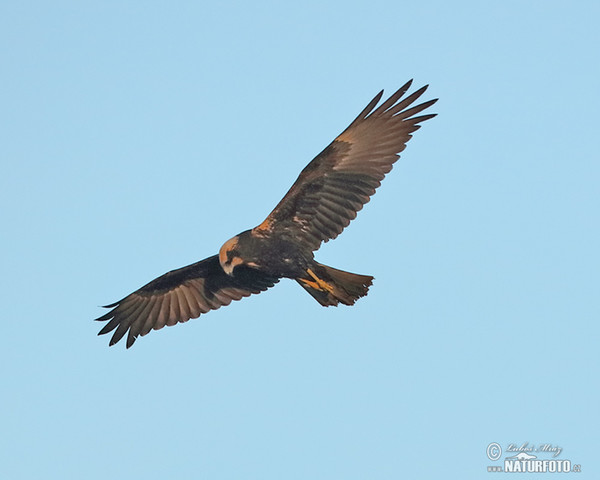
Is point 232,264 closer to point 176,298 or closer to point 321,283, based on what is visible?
point 321,283

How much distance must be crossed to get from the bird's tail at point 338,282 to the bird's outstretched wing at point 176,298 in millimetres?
1597

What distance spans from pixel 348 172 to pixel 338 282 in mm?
1378

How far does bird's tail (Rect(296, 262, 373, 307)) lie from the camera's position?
11367 mm

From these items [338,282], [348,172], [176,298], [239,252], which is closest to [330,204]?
[348,172]

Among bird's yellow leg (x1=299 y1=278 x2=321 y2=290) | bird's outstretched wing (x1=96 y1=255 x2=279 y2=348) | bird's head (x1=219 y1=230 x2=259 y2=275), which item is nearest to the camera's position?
bird's head (x1=219 y1=230 x2=259 y2=275)

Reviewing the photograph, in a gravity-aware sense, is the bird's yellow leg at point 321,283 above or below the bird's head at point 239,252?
below

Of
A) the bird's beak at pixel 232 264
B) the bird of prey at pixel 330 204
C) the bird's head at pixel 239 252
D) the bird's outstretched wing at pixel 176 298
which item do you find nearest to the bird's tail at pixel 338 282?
the bird of prey at pixel 330 204

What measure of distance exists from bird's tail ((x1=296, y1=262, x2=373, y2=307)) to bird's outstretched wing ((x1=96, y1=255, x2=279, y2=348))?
5.24ft

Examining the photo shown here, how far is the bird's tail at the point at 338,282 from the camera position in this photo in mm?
11367

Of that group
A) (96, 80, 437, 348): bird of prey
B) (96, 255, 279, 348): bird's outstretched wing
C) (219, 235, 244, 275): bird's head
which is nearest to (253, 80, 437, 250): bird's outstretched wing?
(96, 80, 437, 348): bird of prey

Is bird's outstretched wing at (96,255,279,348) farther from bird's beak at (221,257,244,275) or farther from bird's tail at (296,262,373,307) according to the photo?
bird's tail at (296,262,373,307)

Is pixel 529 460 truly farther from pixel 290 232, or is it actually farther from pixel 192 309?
pixel 192 309

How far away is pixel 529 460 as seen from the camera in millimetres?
11148

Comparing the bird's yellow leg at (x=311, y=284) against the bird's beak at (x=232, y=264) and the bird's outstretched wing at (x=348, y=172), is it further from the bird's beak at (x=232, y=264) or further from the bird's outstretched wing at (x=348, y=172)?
the bird's beak at (x=232, y=264)
